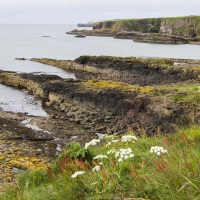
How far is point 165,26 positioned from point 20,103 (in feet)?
420

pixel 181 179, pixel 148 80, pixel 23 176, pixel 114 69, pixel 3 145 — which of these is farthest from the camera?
pixel 114 69

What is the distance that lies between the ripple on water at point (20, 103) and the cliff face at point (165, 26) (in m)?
107

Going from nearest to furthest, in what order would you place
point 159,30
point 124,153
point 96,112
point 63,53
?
point 124,153, point 96,112, point 63,53, point 159,30

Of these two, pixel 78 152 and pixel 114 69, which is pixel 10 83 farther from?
pixel 78 152

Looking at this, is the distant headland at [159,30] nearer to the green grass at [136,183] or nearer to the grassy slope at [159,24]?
the grassy slope at [159,24]

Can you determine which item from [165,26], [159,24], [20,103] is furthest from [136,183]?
[159,24]

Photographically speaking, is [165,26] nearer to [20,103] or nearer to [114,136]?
[20,103]

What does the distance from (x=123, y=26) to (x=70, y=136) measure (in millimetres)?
148566

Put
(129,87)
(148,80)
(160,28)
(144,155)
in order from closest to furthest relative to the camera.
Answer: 1. (144,155)
2. (129,87)
3. (148,80)
4. (160,28)

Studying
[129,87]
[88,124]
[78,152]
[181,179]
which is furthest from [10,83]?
[181,179]

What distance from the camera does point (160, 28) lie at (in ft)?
497

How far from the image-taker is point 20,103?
29.3 meters

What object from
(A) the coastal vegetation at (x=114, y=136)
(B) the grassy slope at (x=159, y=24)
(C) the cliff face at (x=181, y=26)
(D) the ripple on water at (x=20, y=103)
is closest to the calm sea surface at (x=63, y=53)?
(D) the ripple on water at (x=20, y=103)

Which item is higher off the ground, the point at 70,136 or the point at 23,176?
the point at 23,176
